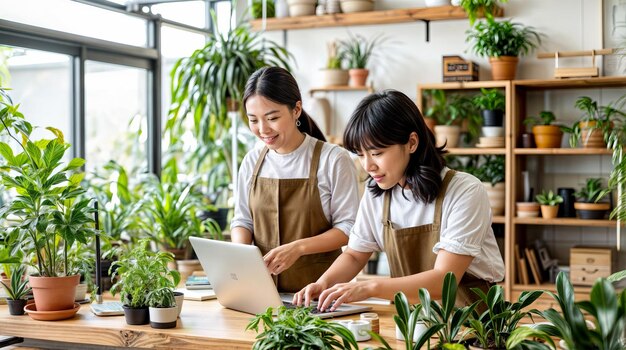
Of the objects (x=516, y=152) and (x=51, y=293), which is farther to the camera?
(x=516, y=152)

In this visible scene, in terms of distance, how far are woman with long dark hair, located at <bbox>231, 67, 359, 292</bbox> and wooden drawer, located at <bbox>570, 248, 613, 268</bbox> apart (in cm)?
253

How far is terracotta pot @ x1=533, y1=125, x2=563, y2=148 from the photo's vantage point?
5.40 m

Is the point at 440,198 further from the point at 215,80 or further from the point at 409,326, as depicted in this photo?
the point at 215,80

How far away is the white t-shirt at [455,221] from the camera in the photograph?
2.55 meters

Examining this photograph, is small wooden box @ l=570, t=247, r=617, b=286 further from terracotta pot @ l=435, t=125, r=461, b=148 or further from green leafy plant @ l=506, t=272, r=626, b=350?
green leafy plant @ l=506, t=272, r=626, b=350

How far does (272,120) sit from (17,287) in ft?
3.75

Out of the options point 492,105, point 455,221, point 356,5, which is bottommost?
point 455,221

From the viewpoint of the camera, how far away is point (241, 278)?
2730 mm

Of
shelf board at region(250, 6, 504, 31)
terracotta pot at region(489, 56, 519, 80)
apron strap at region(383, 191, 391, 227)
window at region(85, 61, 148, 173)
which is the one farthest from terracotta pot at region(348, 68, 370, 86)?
apron strap at region(383, 191, 391, 227)

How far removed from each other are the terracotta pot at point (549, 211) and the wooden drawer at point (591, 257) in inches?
10.8

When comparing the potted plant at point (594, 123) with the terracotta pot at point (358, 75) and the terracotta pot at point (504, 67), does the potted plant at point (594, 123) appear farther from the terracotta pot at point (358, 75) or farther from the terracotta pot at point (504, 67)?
the terracotta pot at point (358, 75)

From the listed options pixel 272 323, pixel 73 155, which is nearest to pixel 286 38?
pixel 73 155

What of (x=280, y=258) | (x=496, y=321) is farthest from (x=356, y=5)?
(x=496, y=321)

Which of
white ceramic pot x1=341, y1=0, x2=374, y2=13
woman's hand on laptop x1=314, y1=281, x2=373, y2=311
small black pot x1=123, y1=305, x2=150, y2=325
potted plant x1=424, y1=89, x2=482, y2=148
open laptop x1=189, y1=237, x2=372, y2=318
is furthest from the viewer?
white ceramic pot x1=341, y1=0, x2=374, y2=13
